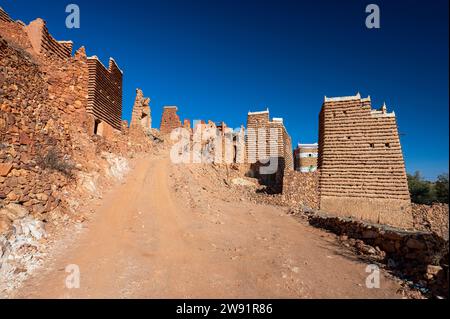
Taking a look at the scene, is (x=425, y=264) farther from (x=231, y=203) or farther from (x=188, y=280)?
(x=231, y=203)

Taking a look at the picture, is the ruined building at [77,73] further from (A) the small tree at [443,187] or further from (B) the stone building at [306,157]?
(B) the stone building at [306,157]

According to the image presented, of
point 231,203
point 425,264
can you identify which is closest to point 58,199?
point 231,203

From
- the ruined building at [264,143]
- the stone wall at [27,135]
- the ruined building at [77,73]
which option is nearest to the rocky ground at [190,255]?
the stone wall at [27,135]

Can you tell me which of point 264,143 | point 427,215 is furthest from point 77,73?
point 427,215

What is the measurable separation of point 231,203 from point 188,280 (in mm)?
8692

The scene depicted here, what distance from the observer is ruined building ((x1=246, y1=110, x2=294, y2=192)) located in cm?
2331

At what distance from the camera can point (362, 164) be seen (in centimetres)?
1593

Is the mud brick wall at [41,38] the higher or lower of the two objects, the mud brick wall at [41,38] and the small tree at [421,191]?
the higher

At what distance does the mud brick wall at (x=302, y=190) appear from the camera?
648 inches

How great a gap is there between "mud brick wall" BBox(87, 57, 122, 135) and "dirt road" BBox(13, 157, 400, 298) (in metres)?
5.57

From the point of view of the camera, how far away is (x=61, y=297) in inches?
200

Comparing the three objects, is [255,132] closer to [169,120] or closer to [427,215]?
[169,120]

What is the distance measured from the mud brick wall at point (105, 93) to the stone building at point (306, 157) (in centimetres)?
2753

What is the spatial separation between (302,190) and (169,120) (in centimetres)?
1819
